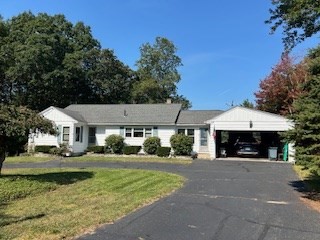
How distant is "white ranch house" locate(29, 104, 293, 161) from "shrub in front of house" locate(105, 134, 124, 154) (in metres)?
0.93

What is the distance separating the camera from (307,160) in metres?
10.3

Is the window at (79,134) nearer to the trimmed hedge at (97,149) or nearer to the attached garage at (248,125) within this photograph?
the trimmed hedge at (97,149)

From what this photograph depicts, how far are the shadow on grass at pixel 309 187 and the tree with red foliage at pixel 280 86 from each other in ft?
57.0

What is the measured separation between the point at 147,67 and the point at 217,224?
5098 centimetres

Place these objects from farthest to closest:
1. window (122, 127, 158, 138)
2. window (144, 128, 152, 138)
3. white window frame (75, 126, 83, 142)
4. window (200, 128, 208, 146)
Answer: window (144, 128, 152, 138) < window (122, 127, 158, 138) < white window frame (75, 126, 83, 142) < window (200, 128, 208, 146)

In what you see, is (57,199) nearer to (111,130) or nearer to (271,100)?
(111,130)

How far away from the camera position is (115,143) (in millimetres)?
29469

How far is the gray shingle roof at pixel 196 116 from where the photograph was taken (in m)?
29.6

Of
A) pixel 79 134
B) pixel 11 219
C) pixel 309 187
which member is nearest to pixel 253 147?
pixel 79 134

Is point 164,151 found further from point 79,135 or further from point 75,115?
point 75,115

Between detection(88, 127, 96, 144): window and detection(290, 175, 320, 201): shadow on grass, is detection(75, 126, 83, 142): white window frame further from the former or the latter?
detection(290, 175, 320, 201): shadow on grass

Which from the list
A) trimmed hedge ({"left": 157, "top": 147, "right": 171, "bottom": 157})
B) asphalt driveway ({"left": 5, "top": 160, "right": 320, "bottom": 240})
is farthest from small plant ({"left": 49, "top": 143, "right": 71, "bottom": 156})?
asphalt driveway ({"left": 5, "top": 160, "right": 320, "bottom": 240})

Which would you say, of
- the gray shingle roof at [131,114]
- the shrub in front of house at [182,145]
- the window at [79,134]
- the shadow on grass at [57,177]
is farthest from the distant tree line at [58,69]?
the shadow on grass at [57,177]

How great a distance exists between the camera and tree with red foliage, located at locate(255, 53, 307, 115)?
32381mm
